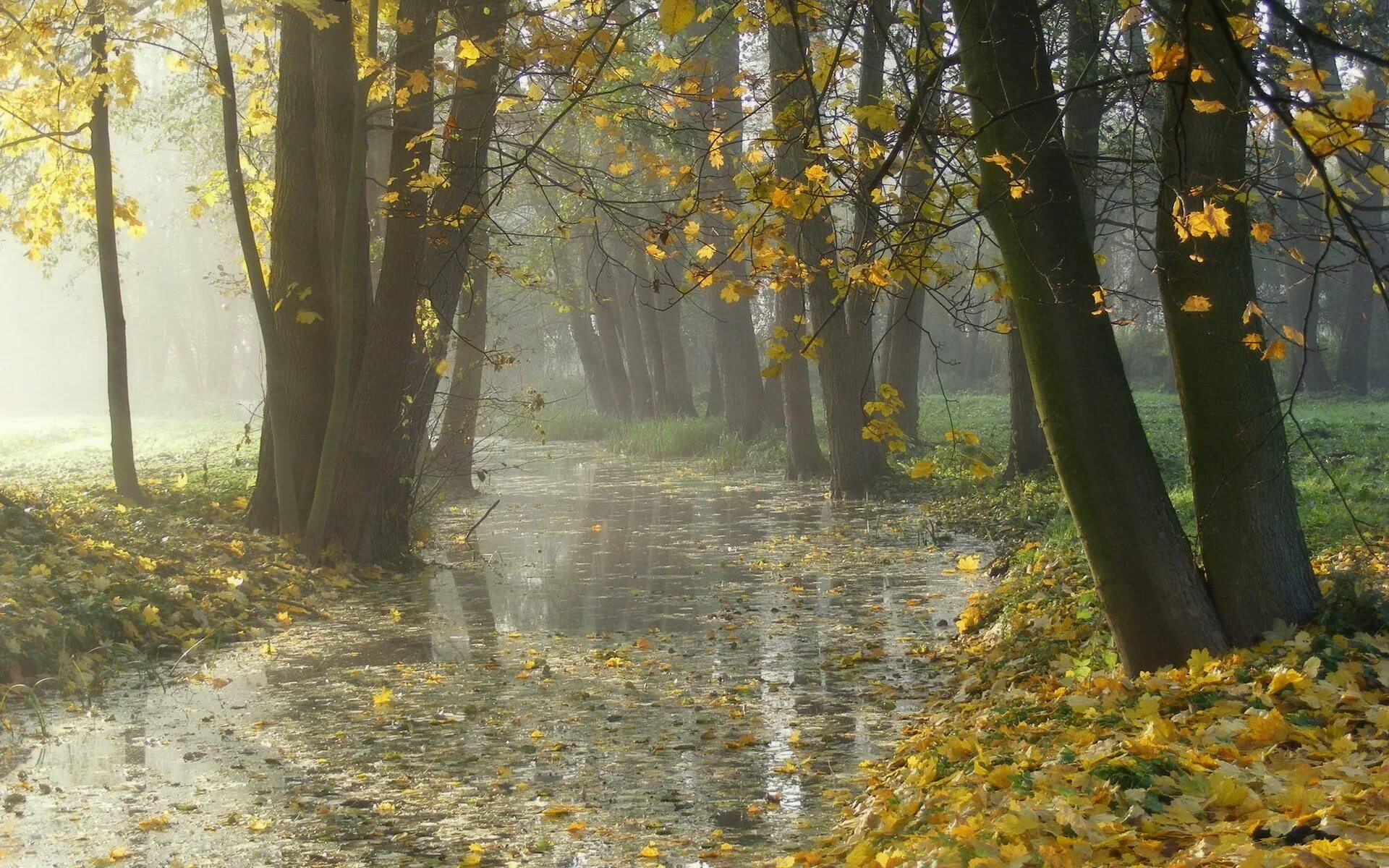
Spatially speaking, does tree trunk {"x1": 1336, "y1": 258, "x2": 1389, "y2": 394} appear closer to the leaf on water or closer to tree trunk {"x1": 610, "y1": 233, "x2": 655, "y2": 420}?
tree trunk {"x1": 610, "y1": 233, "x2": 655, "y2": 420}

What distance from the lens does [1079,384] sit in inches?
224

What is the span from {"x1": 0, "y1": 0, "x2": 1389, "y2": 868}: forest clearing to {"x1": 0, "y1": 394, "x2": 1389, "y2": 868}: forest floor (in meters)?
0.03

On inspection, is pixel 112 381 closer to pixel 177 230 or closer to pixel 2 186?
pixel 2 186

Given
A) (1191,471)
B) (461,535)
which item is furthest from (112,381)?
(1191,471)

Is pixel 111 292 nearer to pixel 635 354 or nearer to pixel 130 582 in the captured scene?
pixel 130 582

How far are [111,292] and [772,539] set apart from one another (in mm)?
7670

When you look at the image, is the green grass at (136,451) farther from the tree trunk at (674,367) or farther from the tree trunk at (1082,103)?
the tree trunk at (674,367)

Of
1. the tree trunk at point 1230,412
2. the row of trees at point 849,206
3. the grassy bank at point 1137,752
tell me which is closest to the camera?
the grassy bank at point 1137,752

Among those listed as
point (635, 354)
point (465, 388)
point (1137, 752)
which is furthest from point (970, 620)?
point (635, 354)

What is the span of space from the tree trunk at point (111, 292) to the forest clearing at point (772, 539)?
0.06m

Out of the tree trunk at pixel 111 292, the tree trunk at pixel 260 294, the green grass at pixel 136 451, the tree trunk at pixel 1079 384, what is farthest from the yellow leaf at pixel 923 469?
the tree trunk at pixel 111 292

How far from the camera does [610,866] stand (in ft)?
15.0

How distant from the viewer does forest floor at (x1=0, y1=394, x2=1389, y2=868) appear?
4.12 metres

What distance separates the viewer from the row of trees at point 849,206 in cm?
552
